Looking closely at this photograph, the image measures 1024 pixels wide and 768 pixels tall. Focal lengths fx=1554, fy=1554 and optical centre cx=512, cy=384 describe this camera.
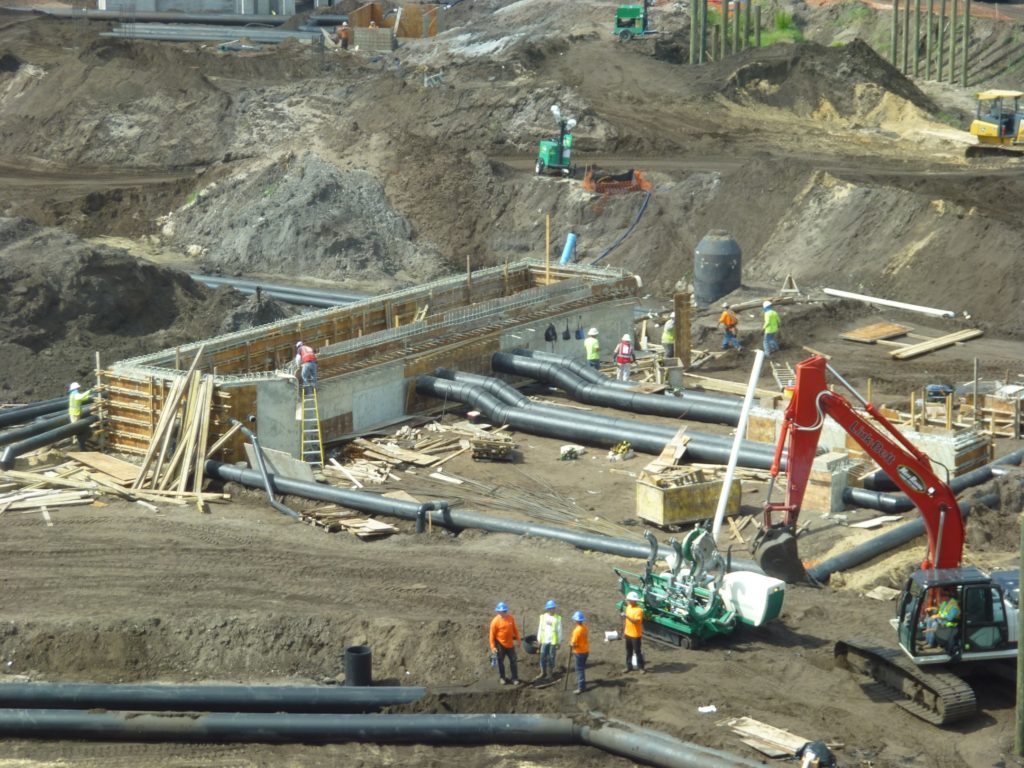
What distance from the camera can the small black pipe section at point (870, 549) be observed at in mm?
23906

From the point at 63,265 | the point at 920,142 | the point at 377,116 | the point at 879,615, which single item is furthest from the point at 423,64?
the point at 879,615

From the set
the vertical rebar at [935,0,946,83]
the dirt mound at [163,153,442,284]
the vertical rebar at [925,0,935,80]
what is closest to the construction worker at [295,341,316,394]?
the dirt mound at [163,153,442,284]

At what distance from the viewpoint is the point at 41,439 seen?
29.3 m

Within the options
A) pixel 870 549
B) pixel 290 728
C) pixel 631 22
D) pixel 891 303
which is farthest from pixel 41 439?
pixel 631 22

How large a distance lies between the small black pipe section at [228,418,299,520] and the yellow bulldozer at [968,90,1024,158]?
32.7 meters

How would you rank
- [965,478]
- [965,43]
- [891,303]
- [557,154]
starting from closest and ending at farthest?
[965,478] < [891,303] < [557,154] < [965,43]

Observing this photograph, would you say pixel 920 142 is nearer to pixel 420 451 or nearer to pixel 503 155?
pixel 503 155

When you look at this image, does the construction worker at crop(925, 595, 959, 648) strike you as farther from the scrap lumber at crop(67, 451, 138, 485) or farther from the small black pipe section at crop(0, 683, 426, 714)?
the scrap lumber at crop(67, 451, 138, 485)

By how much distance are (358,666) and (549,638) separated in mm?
2578

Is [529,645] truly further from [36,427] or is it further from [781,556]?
[36,427]

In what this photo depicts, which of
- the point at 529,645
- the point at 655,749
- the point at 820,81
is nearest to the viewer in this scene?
the point at 655,749

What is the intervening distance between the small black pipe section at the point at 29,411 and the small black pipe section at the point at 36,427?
80 cm

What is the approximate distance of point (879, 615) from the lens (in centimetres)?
2203

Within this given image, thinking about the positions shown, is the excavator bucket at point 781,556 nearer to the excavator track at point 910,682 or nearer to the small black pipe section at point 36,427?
the excavator track at point 910,682
